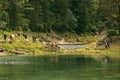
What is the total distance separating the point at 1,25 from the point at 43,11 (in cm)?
2444

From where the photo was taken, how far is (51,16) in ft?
A: 409

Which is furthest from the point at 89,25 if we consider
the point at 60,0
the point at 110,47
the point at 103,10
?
the point at 110,47

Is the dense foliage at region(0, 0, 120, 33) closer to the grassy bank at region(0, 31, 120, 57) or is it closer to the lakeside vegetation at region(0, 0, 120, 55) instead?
the lakeside vegetation at region(0, 0, 120, 55)

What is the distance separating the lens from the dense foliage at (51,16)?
106 m

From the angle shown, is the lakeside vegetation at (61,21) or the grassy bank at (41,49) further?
the lakeside vegetation at (61,21)

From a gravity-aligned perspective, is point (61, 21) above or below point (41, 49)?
below

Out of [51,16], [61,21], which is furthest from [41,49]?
[61,21]

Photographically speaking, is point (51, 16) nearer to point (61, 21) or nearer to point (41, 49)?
point (61, 21)

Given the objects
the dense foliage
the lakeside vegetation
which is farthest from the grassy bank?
the dense foliage

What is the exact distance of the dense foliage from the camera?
106 metres

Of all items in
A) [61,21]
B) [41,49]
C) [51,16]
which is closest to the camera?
[41,49]

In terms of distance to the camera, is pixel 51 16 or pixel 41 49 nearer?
pixel 41 49

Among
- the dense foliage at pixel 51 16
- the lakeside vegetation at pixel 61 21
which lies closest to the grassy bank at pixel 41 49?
the lakeside vegetation at pixel 61 21

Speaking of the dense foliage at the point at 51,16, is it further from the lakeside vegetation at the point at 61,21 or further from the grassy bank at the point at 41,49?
the grassy bank at the point at 41,49
